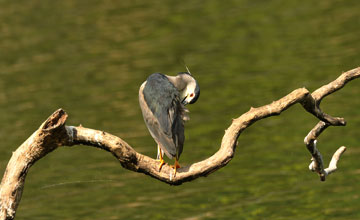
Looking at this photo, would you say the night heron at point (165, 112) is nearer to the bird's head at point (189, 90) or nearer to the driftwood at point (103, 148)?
the bird's head at point (189, 90)

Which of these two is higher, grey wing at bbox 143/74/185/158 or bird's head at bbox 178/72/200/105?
bird's head at bbox 178/72/200/105

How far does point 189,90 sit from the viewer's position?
11.5 metres

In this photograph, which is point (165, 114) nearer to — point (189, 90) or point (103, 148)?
point (189, 90)

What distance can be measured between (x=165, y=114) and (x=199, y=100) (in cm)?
A: 1804

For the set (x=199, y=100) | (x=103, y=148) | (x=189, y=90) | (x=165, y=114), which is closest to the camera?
(x=103, y=148)

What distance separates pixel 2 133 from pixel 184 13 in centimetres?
1734

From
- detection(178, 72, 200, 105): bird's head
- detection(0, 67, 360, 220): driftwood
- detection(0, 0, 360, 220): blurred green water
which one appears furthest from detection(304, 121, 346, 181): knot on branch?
detection(0, 0, 360, 220): blurred green water

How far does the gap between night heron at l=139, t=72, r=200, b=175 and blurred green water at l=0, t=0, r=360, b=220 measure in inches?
162

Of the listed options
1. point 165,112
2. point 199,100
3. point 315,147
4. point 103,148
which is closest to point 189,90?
point 165,112

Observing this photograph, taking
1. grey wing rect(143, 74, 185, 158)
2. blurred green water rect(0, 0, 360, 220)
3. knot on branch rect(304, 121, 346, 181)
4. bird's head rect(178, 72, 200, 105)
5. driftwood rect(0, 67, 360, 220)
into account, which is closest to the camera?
driftwood rect(0, 67, 360, 220)

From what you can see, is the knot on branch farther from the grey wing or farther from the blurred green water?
the blurred green water

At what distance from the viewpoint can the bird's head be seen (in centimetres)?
1139

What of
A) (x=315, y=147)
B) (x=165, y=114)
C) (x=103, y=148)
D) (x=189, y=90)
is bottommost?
(x=103, y=148)

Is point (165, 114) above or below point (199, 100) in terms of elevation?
below
